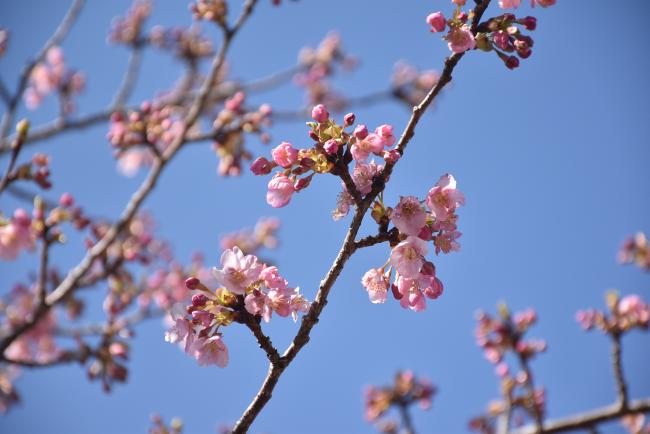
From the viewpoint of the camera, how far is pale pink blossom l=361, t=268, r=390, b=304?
2377mm

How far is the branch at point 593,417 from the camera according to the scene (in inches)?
143

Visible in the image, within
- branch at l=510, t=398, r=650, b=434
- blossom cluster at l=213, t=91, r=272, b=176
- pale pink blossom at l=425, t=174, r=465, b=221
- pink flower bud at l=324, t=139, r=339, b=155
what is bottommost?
branch at l=510, t=398, r=650, b=434

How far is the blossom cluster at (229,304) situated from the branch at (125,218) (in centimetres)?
203

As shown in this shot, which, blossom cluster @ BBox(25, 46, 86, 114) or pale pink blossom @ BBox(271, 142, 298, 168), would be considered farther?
blossom cluster @ BBox(25, 46, 86, 114)

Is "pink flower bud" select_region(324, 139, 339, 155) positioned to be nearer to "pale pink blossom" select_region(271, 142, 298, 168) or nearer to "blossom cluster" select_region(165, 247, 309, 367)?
"pale pink blossom" select_region(271, 142, 298, 168)

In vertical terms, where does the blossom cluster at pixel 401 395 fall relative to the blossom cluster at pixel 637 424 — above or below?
above

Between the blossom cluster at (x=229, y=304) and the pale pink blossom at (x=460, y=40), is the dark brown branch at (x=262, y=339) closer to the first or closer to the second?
the blossom cluster at (x=229, y=304)

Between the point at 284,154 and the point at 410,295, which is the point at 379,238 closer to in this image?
the point at 410,295

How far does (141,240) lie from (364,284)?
11.9 ft

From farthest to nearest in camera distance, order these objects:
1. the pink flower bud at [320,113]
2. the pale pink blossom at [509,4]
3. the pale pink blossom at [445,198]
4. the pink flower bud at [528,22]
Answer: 1. the pale pink blossom at [509,4]
2. the pink flower bud at [528,22]
3. the pale pink blossom at [445,198]
4. the pink flower bud at [320,113]

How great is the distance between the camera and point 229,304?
2.19 meters

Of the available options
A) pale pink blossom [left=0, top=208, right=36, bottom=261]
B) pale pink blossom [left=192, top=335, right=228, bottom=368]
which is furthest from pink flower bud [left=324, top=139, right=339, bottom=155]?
pale pink blossom [left=0, top=208, right=36, bottom=261]

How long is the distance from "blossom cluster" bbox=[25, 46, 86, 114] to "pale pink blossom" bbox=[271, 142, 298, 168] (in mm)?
6140

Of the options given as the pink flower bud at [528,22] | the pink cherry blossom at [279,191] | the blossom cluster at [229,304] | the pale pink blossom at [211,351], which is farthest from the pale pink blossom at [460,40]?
the pale pink blossom at [211,351]
